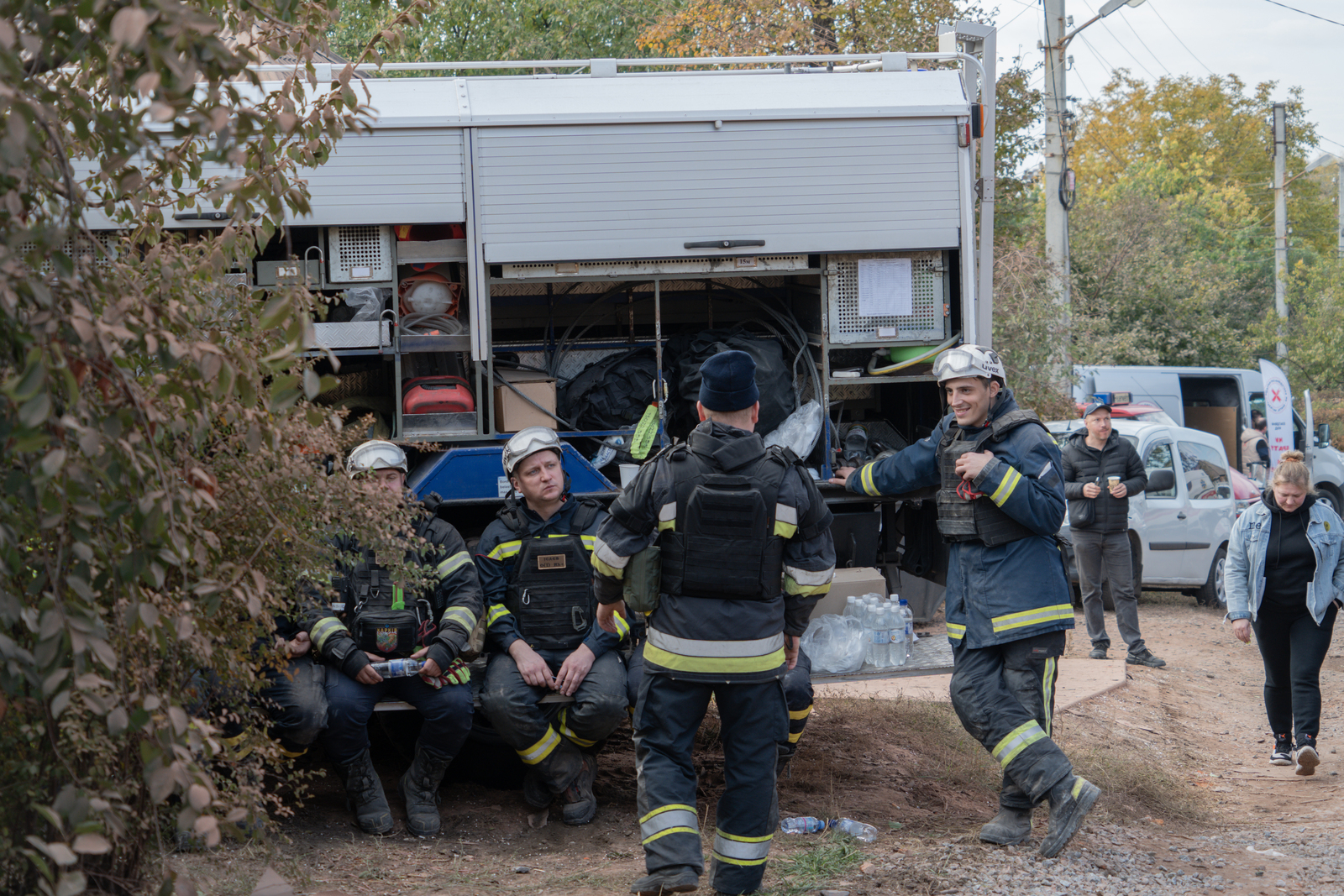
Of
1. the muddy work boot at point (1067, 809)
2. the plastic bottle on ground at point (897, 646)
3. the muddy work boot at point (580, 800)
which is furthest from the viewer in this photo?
the plastic bottle on ground at point (897, 646)

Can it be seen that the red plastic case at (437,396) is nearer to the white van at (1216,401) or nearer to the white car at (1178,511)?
the white car at (1178,511)

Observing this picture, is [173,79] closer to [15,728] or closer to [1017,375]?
[15,728]

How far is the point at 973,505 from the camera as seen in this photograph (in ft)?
15.3

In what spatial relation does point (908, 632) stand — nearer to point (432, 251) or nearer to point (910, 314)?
point (910, 314)

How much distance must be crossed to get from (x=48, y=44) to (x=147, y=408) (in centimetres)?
60

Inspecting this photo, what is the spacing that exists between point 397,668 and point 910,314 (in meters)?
3.46

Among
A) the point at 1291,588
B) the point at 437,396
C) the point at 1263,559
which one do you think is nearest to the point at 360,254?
the point at 437,396

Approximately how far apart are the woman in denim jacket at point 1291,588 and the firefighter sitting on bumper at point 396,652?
4.08 metres

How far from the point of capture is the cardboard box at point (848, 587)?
6602 millimetres

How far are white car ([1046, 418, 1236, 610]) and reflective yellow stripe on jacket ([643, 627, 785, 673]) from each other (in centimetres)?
769

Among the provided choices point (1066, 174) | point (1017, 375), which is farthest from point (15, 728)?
point (1066, 174)

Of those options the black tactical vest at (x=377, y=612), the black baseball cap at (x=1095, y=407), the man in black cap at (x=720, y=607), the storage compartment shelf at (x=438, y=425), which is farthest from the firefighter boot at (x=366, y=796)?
the black baseball cap at (x=1095, y=407)

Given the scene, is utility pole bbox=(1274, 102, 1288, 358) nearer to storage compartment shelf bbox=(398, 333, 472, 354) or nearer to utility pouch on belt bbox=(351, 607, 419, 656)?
storage compartment shelf bbox=(398, 333, 472, 354)

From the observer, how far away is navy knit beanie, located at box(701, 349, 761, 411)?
4.11 m
